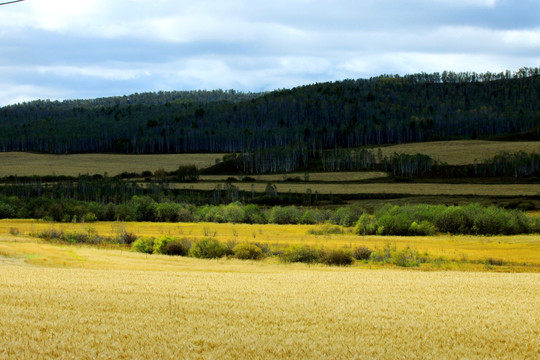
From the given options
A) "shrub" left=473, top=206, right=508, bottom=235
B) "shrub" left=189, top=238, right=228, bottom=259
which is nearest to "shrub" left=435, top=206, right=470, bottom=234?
"shrub" left=473, top=206, right=508, bottom=235

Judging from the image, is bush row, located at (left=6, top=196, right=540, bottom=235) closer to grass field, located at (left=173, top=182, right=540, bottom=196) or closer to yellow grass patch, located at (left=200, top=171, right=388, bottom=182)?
grass field, located at (left=173, top=182, right=540, bottom=196)

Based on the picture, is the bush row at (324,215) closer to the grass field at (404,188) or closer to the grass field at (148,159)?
the grass field at (404,188)

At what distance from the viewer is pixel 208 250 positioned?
42875mm

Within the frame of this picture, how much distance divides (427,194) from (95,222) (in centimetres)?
5093

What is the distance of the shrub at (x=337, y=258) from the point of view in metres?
39.5

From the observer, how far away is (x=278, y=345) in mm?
13984

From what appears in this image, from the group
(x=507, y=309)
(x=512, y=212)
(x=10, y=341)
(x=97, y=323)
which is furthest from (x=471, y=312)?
(x=512, y=212)

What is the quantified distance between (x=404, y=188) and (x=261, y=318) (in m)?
88.8

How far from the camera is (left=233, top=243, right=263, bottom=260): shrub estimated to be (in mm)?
41250

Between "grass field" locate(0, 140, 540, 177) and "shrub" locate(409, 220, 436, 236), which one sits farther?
"grass field" locate(0, 140, 540, 177)

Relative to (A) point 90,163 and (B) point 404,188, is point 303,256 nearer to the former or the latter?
(B) point 404,188

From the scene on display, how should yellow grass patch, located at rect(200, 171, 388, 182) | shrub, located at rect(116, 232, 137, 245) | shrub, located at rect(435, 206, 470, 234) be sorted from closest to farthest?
1. shrub, located at rect(116, 232, 137, 245)
2. shrub, located at rect(435, 206, 470, 234)
3. yellow grass patch, located at rect(200, 171, 388, 182)

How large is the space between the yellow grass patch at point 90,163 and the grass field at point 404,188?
135 ft

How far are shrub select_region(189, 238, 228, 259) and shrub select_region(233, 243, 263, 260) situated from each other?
1.24 meters
